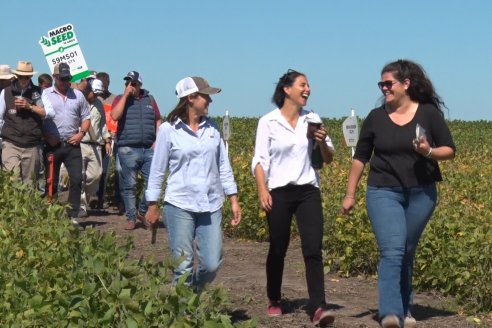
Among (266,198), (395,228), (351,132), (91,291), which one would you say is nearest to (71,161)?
(351,132)

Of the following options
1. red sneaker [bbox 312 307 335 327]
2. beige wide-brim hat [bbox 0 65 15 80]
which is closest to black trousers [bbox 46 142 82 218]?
beige wide-brim hat [bbox 0 65 15 80]

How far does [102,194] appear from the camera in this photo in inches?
609

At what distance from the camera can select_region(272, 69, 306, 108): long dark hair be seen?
7852 mm

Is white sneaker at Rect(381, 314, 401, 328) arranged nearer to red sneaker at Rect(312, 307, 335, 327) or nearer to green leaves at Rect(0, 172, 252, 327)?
red sneaker at Rect(312, 307, 335, 327)

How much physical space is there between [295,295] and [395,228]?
207cm

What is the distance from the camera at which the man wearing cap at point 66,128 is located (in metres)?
12.3

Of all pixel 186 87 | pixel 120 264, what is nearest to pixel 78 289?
pixel 120 264

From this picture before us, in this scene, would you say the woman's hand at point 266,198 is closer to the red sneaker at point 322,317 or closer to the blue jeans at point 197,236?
the blue jeans at point 197,236

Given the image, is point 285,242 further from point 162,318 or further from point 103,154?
point 103,154

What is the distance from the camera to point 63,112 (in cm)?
1237

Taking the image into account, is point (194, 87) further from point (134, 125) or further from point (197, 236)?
point (134, 125)

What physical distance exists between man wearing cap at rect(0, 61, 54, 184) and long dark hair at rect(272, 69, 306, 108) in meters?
4.67

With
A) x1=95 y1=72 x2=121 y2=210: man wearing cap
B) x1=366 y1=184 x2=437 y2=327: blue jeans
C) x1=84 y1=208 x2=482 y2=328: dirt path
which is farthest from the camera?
x1=95 y1=72 x2=121 y2=210: man wearing cap

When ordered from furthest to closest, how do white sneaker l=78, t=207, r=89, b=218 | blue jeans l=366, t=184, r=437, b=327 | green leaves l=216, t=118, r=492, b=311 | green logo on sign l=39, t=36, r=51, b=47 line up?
green logo on sign l=39, t=36, r=51, b=47 → white sneaker l=78, t=207, r=89, b=218 → green leaves l=216, t=118, r=492, b=311 → blue jeans l=366, t=184, r=437, b=327
